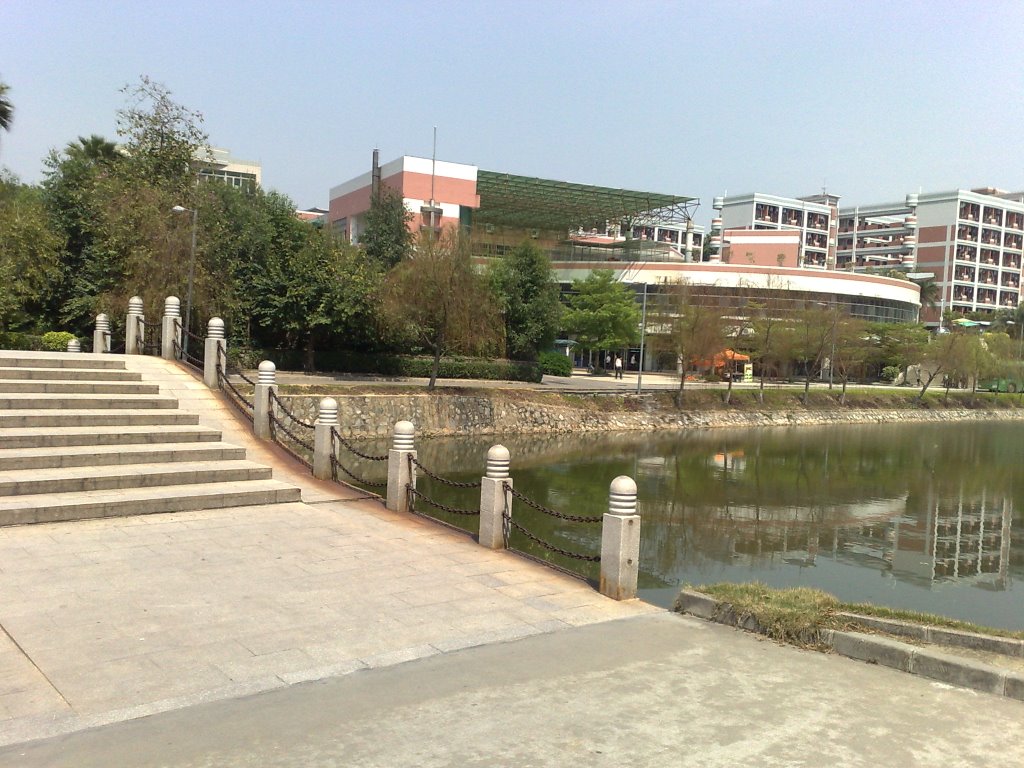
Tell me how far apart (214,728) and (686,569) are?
9402 mm

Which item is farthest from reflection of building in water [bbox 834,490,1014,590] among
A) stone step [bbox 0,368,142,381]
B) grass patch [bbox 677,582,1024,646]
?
stone step [bbox 0,368,142,381]

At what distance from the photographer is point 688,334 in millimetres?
43031

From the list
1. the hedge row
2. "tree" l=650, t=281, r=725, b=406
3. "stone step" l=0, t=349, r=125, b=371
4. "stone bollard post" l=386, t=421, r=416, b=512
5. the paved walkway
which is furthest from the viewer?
"tree" l=650, t=281, r=725, b=406

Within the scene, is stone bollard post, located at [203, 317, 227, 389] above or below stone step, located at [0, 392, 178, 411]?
above

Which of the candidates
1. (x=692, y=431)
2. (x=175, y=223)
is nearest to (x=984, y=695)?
(x=175, y=223)

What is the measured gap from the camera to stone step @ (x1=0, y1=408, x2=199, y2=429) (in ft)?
38.8

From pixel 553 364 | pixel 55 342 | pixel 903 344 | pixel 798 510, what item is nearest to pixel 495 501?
pixel 798 510

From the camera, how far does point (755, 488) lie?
73.4 feet

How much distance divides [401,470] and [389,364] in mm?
25145

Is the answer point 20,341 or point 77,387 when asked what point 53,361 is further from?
point 20,341

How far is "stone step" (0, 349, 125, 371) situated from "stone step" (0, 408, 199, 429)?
97.9 inches

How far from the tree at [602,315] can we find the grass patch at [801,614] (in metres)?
43.3

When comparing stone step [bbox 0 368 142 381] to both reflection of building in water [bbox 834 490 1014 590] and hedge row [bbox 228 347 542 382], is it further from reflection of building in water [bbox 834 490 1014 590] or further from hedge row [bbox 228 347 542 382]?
hedge row [bbox 228 347 542 382]

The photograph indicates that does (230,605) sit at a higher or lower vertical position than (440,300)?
lower
